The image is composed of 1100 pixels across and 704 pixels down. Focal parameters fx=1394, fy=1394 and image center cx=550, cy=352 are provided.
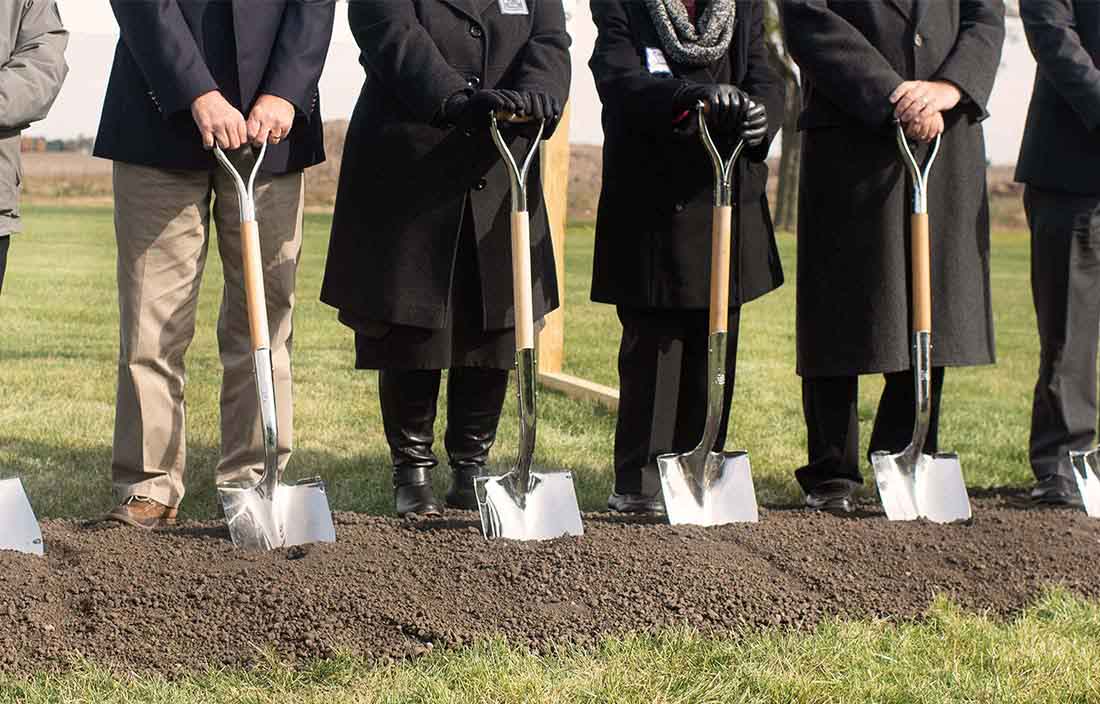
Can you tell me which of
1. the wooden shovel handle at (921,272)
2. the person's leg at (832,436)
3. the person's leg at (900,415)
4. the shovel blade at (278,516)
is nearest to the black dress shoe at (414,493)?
the shovel blade at (278,516)

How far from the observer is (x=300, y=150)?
3.89 meters

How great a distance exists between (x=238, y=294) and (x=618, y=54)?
1.28 metres

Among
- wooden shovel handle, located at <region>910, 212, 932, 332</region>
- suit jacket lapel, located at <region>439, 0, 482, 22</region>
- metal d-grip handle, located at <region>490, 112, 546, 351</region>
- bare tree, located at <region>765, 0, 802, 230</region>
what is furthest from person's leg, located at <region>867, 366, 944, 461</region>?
bare tree, located at <region>765, 0, 802, 230</region>

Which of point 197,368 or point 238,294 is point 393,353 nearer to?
point 238,294

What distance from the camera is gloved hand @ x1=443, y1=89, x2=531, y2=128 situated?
11.6 feet

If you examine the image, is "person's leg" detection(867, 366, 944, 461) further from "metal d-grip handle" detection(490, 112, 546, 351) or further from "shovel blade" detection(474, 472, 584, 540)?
"metal d-grip handle" detection(490, 112, 546, 351)

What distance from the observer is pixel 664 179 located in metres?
4.04

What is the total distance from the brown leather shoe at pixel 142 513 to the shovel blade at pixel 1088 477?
2723 mm

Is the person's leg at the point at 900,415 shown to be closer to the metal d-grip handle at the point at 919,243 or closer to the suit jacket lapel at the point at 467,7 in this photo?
the metal d-grip handle at the point at 919,243

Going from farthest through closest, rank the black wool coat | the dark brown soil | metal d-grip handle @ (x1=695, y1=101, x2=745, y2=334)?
the black wool coat
metal d-grip handle @ (x1=695, y1=101, x2=745, y2=334)
the dark brown soil

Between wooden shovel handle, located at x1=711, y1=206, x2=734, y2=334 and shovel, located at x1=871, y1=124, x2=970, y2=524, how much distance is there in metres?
0.59

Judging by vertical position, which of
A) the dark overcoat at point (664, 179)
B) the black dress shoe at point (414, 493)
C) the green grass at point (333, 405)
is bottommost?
the green grass at point (333, 405)

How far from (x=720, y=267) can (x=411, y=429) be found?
1003 mm

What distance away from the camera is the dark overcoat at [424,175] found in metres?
3.81
